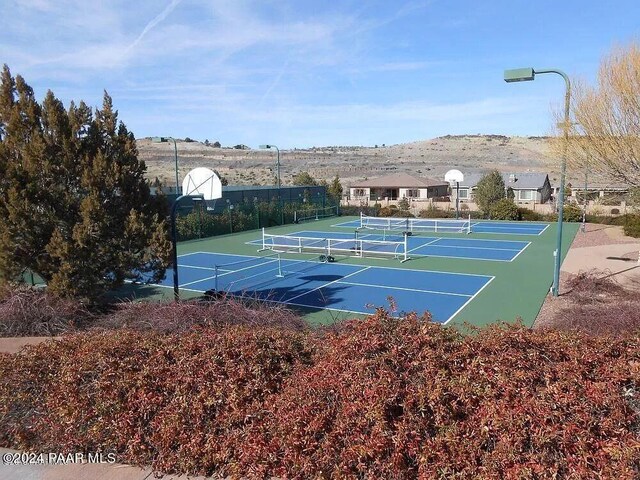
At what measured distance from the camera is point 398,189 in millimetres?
64750

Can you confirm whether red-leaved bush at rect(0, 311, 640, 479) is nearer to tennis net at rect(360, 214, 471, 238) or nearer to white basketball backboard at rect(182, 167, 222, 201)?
white basketball backboard at rect(182, 167, 222, 201)

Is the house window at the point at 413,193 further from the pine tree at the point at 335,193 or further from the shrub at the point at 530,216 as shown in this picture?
the shrub at the point at 530,216

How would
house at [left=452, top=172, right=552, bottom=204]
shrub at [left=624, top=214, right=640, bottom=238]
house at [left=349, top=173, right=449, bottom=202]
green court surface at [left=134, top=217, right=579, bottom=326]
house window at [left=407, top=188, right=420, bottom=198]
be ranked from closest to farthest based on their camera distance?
green court surface at [left=134, top=217, right=579, bottom=326], shrub at [left=624, top=214, right=640, bottom=238], house at [left=452, top=172, right=552, bottom=204], house at [left=349, top=173, right=449, bottom=202], house window at [left=407, top=188, right=420, bottom=198]

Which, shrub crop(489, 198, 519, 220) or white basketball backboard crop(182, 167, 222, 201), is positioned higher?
white basketball backboard crop(182, 167, 222, 201)

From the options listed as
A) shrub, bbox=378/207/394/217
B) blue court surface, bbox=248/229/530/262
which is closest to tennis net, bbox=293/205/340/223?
shrub, bbox=378/207/394/217

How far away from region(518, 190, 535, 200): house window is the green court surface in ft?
85.4

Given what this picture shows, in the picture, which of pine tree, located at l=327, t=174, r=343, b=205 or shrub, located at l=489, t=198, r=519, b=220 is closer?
shrub, located at l=489, t=198, r=519, b=220

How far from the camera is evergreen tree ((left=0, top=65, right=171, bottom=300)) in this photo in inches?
384

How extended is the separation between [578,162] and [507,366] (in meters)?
10.2

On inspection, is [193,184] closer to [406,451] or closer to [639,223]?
[406,451]

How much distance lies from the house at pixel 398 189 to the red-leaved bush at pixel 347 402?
56.6 metres

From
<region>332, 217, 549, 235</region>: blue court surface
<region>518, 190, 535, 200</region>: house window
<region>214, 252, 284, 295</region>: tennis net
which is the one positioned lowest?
<region>214, 252, 284, 295</region>: tennis net

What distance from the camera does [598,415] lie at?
3734 millimetres

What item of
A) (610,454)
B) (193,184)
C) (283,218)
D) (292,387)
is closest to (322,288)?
(193,184)
